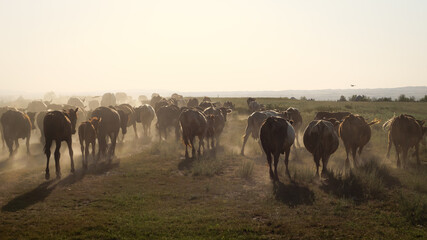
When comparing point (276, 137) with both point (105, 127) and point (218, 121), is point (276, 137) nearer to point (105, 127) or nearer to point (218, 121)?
point (218, 121)

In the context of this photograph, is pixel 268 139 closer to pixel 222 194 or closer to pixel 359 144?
pixel 222 194

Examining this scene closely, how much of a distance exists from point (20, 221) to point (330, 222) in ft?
24.0

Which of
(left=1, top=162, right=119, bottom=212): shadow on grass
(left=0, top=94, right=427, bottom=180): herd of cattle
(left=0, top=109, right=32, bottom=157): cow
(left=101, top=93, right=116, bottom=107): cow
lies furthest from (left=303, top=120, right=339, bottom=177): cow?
(left=101, top=93, right=116, bottom=107): cow

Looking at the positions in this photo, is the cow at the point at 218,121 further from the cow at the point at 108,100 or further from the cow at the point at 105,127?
the cow at the point at 108,100

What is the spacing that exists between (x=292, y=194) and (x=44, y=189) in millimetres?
7710

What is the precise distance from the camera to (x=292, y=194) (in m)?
9.91

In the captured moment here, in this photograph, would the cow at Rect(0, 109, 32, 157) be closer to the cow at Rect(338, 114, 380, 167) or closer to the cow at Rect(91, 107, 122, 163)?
the cow at Rect(91, 107, 122, 163)

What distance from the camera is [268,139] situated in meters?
11.6

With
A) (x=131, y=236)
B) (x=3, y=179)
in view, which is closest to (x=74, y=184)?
(x=3, y=179)

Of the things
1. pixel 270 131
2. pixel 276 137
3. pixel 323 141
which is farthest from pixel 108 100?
pixel 323 141

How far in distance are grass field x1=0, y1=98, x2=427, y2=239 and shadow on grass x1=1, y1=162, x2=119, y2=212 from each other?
→ 0.09ft

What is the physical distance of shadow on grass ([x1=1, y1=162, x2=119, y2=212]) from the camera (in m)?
8.80

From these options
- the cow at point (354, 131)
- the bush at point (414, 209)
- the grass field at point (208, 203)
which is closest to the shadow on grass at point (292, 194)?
the grass field at point (208, 203)

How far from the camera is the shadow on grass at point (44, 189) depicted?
8.80m
